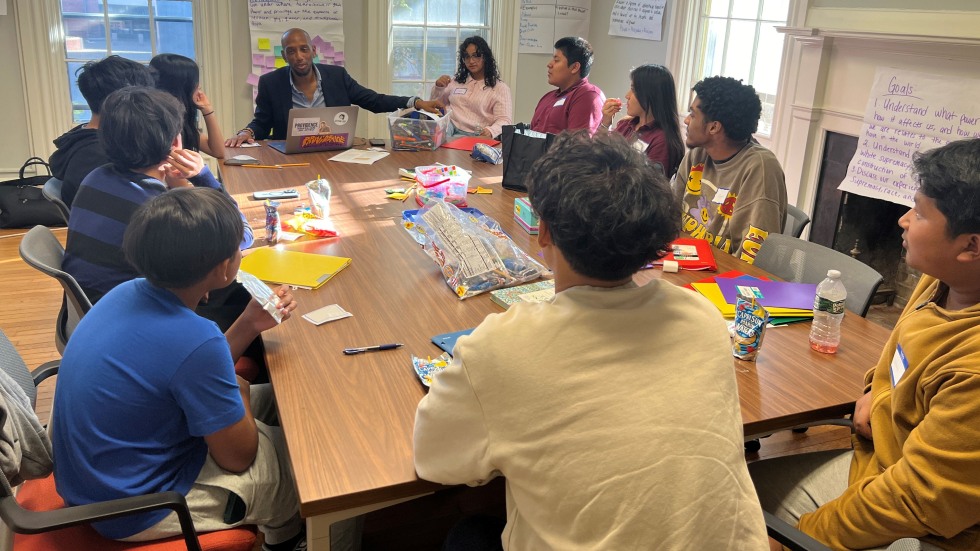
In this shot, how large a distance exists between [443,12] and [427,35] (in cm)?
20

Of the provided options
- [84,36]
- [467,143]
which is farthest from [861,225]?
[84,36]

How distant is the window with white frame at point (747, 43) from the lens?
14.3 ft

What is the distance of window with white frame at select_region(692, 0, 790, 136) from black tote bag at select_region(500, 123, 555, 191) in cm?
187

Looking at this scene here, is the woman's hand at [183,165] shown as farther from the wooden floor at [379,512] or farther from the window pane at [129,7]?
the window pane at [129,7]

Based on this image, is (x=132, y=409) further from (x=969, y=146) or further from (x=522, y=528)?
(x=969, y=146)

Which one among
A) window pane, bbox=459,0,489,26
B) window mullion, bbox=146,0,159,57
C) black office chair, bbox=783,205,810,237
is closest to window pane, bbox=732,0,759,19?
window pane, bbox=459,0,489,26

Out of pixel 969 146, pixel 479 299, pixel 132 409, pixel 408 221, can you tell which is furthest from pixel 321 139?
pixel 969 146

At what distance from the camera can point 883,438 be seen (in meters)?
Answer: 1.46

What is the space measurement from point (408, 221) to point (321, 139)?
1.34 m

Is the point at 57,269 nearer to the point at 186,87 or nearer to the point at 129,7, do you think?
the point at 186,87

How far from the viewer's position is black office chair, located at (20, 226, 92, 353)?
1.90 m

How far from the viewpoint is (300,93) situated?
4258 mm

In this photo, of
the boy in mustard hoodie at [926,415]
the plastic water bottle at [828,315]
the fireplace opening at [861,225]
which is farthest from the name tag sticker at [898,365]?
the fireplace opening at [861,225]

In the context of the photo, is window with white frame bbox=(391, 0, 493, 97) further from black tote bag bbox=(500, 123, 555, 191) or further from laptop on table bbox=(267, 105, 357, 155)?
black tote bag bbox=(500, 123, 555, 191)
